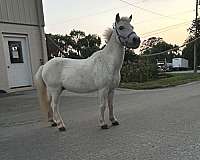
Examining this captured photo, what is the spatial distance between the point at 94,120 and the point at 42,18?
9461 millimetres

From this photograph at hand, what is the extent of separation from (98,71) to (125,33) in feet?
2.90

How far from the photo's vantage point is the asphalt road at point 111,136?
4113 millimetres

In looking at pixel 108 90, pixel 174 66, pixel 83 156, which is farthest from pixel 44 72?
pixel 174 66

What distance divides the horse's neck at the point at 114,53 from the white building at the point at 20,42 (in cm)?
795

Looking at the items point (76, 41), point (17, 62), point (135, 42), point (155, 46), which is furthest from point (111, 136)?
Result: point (155, 46)

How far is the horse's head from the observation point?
5316 millimetres

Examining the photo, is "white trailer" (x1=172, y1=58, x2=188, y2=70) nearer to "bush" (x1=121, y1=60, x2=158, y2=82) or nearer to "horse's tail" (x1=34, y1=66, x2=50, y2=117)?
"bush" (x1=121, y1=60, x2=158, y2=82)

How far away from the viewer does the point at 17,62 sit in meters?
13.4

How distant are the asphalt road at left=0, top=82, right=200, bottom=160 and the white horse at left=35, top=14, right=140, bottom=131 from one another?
1.45 ft

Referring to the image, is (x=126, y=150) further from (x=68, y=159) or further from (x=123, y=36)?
(x=123, y=36)

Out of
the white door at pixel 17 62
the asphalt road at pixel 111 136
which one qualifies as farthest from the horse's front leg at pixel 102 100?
the white door at pixel 17 62

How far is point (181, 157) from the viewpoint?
Result: 377 centimetres

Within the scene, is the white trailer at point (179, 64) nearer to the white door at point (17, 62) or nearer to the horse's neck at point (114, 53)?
the white door at point (17, 62)

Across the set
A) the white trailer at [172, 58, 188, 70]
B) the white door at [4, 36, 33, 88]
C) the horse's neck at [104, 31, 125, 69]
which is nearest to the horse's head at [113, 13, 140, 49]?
the horse's neck at [104, 31, 125, 69]
